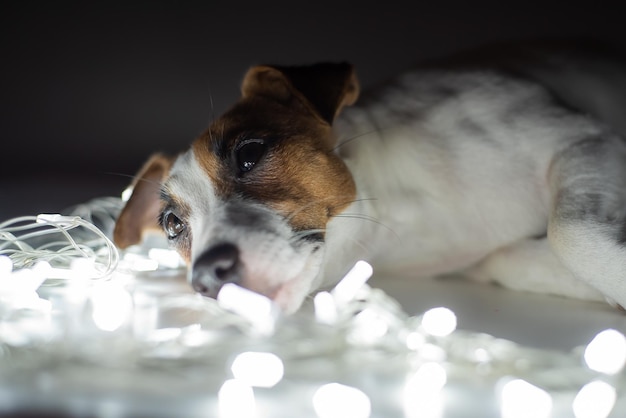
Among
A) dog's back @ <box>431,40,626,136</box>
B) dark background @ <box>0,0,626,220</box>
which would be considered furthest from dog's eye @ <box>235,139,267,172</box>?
dark background @ <box>0,0,626,220</box>

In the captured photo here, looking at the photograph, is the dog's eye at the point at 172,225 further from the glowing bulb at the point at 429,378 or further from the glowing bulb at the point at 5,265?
the glowing bulb at the point at 429,378

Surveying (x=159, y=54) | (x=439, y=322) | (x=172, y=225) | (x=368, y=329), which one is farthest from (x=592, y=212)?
(x=159, y=54)

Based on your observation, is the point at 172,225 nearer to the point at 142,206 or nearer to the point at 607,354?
the point at 142,206

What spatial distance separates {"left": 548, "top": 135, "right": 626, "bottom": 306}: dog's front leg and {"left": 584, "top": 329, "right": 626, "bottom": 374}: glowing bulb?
261mm

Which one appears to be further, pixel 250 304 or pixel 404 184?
pixel 404 184

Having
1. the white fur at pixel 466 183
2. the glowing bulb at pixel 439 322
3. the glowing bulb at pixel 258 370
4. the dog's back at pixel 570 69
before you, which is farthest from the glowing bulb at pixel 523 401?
the dog's back at pixel 570 69

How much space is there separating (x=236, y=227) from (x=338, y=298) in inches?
9.2

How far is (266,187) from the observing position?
1657 millimetres

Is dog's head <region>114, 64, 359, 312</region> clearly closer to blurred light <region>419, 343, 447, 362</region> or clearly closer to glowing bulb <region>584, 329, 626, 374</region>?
blurred light <region>419, 343, 447, 362</region>

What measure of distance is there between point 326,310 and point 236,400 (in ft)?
1.10

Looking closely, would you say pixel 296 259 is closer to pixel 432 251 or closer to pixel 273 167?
pixel 273 167

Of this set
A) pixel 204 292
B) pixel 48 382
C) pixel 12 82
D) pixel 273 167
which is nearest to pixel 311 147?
pixel 273 167

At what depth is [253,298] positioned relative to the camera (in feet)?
4.50

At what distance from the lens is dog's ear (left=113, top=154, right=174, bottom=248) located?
2057 millimetres
